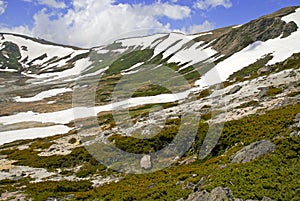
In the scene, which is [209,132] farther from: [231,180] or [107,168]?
[231,180]

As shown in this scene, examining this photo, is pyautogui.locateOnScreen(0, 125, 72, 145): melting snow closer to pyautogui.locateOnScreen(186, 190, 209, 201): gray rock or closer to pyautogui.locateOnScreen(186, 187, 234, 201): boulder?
pyautogui.locateOnScreen(186, 190, 209, 201): gray rock

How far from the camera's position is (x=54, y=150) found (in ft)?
139

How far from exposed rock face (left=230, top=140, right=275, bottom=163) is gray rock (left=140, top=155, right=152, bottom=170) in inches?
361

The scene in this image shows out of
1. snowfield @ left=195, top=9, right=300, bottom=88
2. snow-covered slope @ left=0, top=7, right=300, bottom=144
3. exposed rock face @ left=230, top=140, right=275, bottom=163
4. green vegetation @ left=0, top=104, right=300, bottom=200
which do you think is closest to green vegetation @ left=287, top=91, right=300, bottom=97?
green vegetation @ left=0, top=104, right=300, bottom=200

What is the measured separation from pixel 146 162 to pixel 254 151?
11390 millimetres

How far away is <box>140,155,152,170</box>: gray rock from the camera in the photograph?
88.8 ft

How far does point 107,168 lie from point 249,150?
49.1 feet

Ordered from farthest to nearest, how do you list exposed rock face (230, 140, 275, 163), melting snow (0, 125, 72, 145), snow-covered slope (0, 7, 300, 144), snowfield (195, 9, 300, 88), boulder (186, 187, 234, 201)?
1. snow-covered slope (0, 7, 300, 144)
2. snowfield (195, 9, 300, 88)
3. melting snow (0, 125, 72, 145)
4. exposed rock face (230, 140, 275, 163)
5. boulder (186, 187, 234, 201)

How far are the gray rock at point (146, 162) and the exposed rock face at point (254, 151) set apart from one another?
9172mm

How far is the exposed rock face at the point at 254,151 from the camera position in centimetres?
1832

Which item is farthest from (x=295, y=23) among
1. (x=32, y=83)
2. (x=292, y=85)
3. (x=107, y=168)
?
(x=32, y=83)

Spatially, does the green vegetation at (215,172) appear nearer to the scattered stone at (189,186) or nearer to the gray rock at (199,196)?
the scattered stone at (189,186)

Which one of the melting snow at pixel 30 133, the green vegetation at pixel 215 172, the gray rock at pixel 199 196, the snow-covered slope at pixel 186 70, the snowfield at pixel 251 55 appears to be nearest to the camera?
the gray rock at pixel 199 196

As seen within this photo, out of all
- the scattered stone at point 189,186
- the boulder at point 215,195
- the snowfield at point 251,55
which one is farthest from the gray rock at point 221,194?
the snowfield at point 251,55
